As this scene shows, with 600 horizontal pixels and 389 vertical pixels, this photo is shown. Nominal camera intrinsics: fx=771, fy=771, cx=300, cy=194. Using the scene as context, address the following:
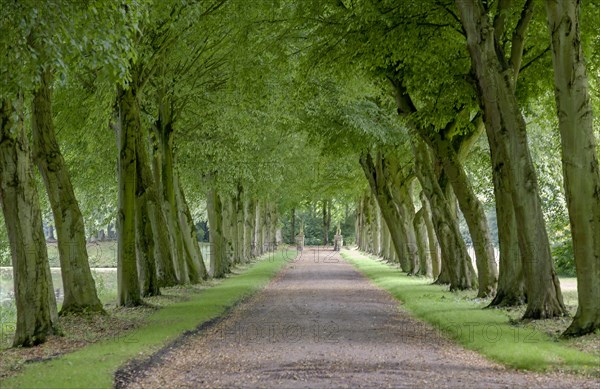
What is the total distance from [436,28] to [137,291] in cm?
1044

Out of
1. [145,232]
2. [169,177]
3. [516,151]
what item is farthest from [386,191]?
[516,151]

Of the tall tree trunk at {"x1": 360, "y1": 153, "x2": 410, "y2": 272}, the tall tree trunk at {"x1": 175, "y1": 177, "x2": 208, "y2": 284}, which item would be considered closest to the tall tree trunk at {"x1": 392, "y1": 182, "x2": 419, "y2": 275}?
the tall tree trunk at {"x1": 360, "y1": 153, "x2": 410, "y2": 272}

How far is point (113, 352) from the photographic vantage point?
12.6m

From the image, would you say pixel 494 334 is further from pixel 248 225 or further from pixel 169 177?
pixel 248 225

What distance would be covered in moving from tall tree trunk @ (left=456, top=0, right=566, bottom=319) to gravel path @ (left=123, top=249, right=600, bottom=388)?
2.38 meters

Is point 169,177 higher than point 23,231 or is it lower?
higher

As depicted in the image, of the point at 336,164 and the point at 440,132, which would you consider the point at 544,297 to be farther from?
the point at 336,164

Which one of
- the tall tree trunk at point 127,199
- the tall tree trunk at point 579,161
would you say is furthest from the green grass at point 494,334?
the tall tree trunk at point 127,199

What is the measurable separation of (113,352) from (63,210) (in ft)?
20.1

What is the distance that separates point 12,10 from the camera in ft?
35.8

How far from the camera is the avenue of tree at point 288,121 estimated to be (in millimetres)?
12969

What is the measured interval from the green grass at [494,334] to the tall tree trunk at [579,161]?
98 centimetres

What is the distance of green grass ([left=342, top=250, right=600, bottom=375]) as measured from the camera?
10.9 meters

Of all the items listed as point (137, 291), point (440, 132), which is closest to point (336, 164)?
point (440, 132)
